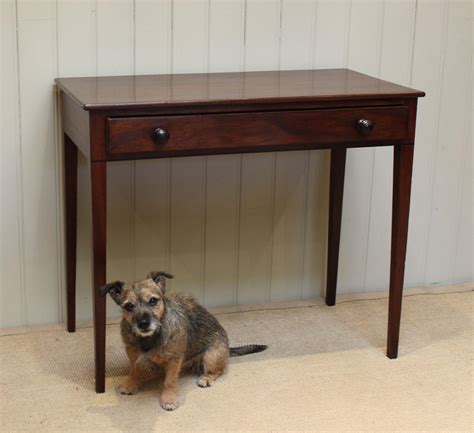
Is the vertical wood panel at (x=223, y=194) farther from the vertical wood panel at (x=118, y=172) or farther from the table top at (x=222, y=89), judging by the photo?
the vertical wood panel at (x=118, y=172)

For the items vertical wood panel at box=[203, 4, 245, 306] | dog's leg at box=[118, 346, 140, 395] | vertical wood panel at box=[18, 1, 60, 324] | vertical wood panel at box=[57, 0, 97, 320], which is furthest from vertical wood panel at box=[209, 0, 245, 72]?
dog's leg at box=[118, 346, 140, 395]

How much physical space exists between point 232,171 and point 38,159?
580 millimetres

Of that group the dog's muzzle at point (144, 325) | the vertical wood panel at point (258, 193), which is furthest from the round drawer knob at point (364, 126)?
the dog's muzzle at point (144, 325)

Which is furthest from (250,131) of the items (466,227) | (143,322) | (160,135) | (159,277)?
(466,227)

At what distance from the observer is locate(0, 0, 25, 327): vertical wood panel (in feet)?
8.25

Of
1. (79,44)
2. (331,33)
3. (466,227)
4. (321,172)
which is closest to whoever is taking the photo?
(79,44)

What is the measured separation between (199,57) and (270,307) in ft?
2.69

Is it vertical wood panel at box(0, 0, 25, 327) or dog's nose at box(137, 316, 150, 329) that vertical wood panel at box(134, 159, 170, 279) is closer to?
vertical wood panel at box(0, 0, 25, 327)

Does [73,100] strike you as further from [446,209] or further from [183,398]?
[446,209]

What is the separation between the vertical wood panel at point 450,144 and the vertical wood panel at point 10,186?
1.35 meters

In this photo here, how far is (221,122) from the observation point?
228cm

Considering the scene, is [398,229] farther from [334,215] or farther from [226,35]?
[226,35]

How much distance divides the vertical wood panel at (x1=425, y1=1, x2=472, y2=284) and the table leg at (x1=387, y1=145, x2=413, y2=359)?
605 mm

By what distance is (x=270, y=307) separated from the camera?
9.68ft
